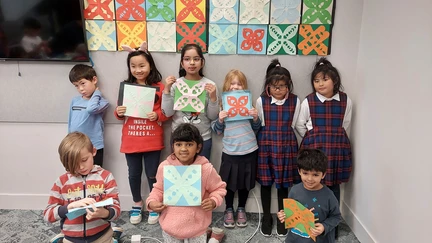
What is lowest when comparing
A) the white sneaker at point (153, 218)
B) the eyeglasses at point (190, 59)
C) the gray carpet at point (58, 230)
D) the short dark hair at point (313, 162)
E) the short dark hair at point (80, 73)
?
the gray carpet at point (58, 230)

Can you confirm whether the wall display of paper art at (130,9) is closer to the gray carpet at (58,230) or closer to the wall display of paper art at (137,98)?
the wall display of paper art at (137,98)

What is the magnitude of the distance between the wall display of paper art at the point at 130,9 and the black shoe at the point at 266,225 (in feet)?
5.86

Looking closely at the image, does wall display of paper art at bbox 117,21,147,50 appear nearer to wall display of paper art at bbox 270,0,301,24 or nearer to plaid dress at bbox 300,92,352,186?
wall display of paper art at bbox 270,0,301,24

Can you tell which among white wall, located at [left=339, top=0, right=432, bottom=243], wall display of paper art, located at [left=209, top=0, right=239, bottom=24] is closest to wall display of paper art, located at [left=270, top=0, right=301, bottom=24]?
wall display of paper art, located at [left=209, top=0, right=239, bottom=24]

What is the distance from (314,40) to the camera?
8.35 ft

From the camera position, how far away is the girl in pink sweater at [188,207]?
1.87 meters

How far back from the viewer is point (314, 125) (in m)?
2.47

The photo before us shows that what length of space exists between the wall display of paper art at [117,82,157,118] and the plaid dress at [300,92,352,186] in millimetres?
Result: 1187

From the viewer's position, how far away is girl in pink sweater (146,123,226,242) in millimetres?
1867

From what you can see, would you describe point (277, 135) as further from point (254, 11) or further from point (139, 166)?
point (139, 166)

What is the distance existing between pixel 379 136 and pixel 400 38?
0.62 m

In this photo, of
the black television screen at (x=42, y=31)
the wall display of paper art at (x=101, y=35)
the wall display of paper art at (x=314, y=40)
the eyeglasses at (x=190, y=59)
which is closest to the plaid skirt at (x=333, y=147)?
the wall display of paper art at (x=314, y=40)

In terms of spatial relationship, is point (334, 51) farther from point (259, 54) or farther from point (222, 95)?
point (222, 95)

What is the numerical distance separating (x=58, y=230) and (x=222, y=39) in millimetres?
1913
